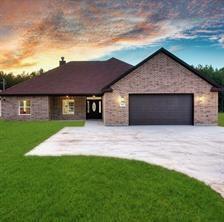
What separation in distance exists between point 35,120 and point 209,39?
17.8 m

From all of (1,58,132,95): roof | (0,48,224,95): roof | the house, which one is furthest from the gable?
(1,58,132,95): roof

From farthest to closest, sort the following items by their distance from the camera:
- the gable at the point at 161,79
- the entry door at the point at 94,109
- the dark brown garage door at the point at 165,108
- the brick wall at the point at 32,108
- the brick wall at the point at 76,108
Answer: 1. the entry door at the point at 94,109
2. the brick wall at the point at 76,108
3. the brick wall at the point at 32,108
4. the dark brown garage door at the point at 165,108
5. the gable at the point at 161,79

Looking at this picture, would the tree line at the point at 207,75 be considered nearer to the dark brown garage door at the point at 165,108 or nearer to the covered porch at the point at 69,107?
the covered porch at the point at 69,107

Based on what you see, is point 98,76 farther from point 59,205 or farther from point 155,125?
point 59,205

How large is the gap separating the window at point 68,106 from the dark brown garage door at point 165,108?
7883 millimetres

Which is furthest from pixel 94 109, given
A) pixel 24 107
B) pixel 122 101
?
pixel 122 101

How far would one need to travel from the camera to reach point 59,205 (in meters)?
4.00

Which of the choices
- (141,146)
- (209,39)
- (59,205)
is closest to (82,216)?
(59,205)

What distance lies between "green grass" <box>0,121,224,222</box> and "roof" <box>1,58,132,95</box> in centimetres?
1756

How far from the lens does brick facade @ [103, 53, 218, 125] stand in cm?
1855

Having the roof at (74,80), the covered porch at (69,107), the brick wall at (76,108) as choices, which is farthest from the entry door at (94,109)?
the roof at (74,80)

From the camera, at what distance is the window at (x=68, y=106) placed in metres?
25.0

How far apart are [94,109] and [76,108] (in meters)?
2.03

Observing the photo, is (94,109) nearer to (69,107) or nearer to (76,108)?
(76,108)
